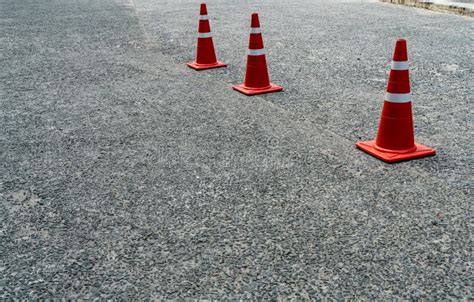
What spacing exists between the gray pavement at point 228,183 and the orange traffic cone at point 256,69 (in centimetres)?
19

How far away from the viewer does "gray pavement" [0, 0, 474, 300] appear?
2420mm

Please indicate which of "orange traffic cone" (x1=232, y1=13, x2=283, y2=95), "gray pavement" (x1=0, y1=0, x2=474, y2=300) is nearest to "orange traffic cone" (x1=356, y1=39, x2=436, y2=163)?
"gray pavement" (x1=0, y1=0, x2=474, y2=300)

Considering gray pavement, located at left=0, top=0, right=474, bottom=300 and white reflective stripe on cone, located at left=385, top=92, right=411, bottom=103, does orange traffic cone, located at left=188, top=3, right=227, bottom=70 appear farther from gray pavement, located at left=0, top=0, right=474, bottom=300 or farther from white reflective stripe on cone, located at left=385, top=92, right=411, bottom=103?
white reflective stripe on cone, located at left=385, top=92, right=411, bottom=103

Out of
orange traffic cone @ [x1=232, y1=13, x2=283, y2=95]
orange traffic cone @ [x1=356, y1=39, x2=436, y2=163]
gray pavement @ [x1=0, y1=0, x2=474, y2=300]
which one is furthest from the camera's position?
orange traffic cone @ [x1=232, y1=13, x2=283, y2=95]

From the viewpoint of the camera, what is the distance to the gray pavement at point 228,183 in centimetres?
242

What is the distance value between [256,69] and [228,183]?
244cm

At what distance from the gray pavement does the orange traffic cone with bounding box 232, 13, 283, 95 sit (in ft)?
0.62

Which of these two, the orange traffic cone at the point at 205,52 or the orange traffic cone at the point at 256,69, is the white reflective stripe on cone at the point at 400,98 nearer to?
the orange traffic cone at the point at 256,69

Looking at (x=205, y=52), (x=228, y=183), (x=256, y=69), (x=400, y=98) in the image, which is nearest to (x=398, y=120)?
(x=400, y=98)

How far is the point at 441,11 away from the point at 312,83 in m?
6.64

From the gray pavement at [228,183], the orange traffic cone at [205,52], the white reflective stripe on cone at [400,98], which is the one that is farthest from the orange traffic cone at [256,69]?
the white reflective stripe on cone at [400,98]

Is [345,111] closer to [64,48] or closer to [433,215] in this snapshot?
[433,215]

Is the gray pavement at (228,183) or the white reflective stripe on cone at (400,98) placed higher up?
the white reflective stripe on cone at (400,98)

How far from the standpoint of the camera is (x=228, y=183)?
3.42 m
